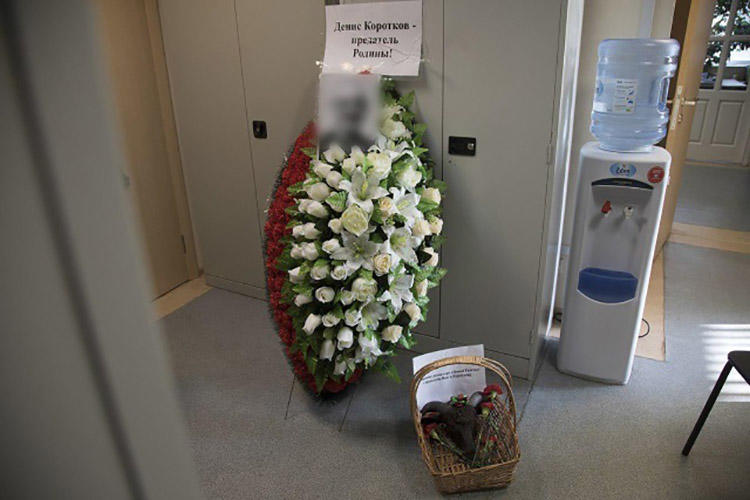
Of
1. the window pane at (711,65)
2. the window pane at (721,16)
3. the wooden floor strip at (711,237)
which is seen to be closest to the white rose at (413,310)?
the wooden floor strip at (711,237)

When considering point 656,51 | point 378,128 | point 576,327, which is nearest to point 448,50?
point 378,128

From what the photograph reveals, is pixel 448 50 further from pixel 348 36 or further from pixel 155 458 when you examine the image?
pixel 155 458

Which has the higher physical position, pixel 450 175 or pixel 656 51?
pixel 656 51

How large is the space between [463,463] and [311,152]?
4.55 feet

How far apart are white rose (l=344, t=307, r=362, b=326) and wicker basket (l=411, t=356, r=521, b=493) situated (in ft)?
1.23

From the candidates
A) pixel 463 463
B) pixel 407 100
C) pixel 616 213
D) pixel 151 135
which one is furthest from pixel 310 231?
pixel 151 135

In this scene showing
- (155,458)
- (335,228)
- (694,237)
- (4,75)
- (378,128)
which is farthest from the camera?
(694,237)

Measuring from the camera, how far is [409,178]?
2076 millimetres

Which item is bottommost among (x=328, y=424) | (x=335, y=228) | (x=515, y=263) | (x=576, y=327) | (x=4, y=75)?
(x=328, y=424)

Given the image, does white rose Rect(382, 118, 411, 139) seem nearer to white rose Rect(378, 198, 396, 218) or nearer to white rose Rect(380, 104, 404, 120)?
white rose Rect(380, 104, 404, 120)

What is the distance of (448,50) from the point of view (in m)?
2.29

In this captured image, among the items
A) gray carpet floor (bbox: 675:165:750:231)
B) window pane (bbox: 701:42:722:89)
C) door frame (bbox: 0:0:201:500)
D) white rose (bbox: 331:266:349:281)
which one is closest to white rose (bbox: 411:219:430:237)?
white rose (bbox: 331:266:349:281)

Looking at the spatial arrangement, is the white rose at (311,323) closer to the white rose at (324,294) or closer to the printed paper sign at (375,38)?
the white rose at (324,294)

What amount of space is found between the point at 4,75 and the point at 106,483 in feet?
0.72
